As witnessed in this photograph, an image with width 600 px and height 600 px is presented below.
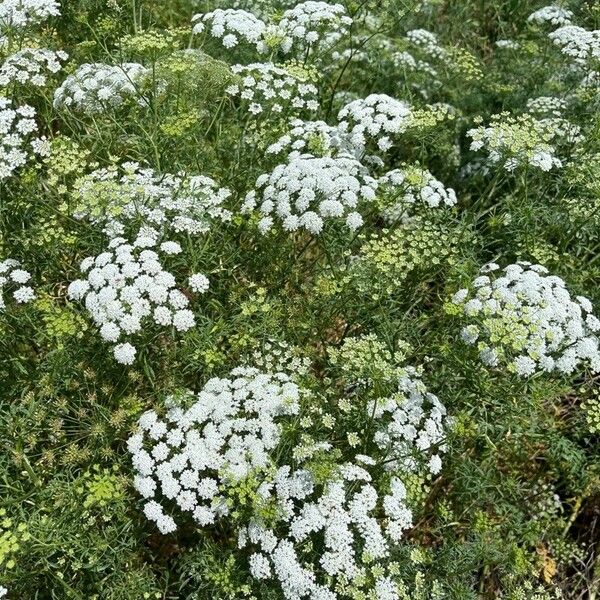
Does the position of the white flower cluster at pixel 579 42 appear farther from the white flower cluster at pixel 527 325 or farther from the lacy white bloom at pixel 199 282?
the lacy white bloom at pixel 199 282

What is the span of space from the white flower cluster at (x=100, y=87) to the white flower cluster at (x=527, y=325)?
3538 millimetres

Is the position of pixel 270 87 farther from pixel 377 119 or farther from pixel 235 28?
pixel 377 119

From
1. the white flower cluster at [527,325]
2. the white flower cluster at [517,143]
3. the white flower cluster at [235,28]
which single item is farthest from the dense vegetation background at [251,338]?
the white flower cluster at [235,28]

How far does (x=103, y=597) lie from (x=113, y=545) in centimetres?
34

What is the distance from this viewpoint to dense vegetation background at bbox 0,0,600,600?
4699 millimetres

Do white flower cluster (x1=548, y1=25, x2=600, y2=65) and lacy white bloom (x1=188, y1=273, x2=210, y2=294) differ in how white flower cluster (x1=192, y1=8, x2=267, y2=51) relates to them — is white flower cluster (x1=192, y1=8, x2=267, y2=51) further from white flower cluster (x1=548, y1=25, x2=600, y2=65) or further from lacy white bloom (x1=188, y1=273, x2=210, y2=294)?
white flower cluster (x1=548, y1=25, x2=600, y2=65)

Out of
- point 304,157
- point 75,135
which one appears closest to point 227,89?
point 304,157

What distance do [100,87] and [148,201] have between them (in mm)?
1511

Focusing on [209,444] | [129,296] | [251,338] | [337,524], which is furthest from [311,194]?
[337,524]

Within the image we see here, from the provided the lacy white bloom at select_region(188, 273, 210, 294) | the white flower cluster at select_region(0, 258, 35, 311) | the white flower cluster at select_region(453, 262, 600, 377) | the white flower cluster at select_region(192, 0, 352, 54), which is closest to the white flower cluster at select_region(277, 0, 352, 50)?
the white flower cluster at select_region(192, 0, 352, 54)

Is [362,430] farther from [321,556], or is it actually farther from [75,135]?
[75,135]

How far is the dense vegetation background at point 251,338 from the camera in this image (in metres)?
4.70

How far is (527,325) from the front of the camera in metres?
5.29

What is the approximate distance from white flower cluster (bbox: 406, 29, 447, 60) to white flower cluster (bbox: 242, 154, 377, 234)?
11.4 feet
